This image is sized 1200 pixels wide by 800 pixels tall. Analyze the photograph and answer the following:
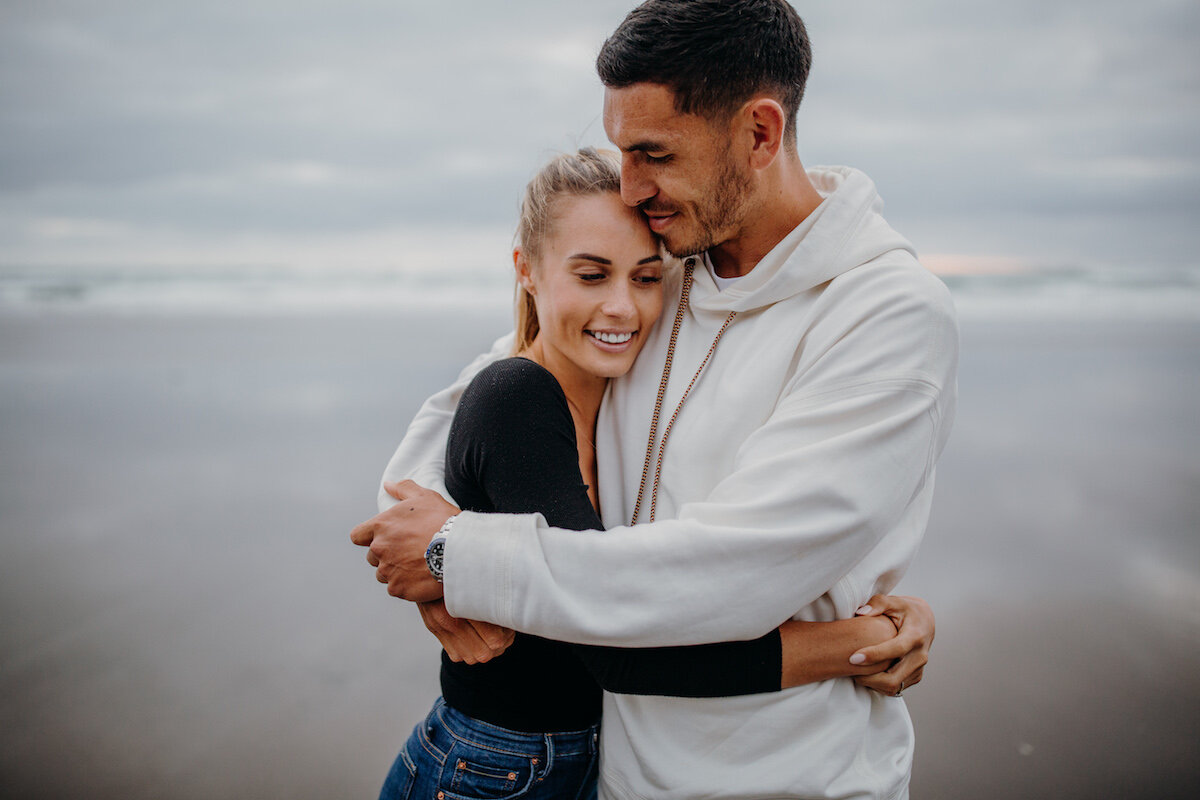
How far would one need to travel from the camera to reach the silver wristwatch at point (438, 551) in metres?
1.38

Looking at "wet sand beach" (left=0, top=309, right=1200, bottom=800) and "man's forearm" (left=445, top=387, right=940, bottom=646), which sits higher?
"man's forearm" (left=445, top=387, right=940, bottom=646)

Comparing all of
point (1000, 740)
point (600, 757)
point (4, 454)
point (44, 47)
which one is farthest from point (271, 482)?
point (44, 47)

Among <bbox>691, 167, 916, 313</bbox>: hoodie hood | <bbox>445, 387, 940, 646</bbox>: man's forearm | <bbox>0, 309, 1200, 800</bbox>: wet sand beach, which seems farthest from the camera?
<bbox>0, 309, 1200, 800</bbox>: wet sand beach

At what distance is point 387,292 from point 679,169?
1280 cm

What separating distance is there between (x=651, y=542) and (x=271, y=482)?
4300 mm

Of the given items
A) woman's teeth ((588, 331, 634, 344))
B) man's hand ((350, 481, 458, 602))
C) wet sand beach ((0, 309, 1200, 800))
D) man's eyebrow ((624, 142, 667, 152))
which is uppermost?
man's eyebrow ((624, 142, 667, 152))

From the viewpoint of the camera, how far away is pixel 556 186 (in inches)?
70.4

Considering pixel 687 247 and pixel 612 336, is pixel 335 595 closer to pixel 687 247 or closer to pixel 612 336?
pixel 612 336

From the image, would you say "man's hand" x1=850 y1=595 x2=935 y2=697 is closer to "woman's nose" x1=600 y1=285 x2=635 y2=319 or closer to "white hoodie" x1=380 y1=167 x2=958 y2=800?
"white hoodie" x1=380 y1=167 x2=958 y2=800

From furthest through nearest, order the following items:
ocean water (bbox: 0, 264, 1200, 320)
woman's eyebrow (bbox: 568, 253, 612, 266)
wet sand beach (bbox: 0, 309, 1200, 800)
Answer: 1. ocean water (bbox: 0, 264, 1200, 320)
2. wet sand beach (bbox: 0, 309, 1200, 800)
3. woman's eyebrow (bbox: 568, 253, 612, 266)

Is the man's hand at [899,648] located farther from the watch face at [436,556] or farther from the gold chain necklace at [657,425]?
the watch face at [436,556]

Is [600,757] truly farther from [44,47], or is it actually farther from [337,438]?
[44,47]

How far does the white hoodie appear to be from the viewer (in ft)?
4.10

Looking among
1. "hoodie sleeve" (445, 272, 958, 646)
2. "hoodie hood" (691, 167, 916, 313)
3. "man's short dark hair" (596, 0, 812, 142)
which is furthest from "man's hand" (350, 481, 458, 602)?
"man's short dark hair" (596, 0, 812, 142)
